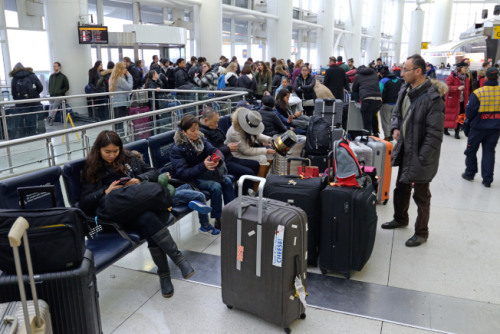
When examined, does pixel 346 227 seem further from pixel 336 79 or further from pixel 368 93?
pixel 336 79

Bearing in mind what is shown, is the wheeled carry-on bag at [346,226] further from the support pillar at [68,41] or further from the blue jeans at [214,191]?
the support pillar at [68,41]

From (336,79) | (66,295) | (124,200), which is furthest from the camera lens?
(336,79)

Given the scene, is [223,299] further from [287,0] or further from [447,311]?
[287,0]

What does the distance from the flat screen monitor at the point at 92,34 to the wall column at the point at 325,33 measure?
1938cm

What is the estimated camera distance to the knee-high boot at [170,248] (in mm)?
3432

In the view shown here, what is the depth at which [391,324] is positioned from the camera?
304cm

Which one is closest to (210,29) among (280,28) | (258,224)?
(280,28)

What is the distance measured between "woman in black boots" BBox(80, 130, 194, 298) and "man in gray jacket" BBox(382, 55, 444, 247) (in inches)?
92.0

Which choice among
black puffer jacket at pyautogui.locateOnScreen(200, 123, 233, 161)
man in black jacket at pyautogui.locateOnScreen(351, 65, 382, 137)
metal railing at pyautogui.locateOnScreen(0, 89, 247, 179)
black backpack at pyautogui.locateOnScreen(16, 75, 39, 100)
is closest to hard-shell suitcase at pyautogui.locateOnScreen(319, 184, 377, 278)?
black puffer jacket at pyautogui.locateOnScreen(200, 123, 233, 161)

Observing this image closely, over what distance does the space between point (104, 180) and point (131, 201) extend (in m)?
0.49

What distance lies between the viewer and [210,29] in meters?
16.2

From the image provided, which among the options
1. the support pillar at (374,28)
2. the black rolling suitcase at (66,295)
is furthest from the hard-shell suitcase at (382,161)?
the support pillar at (374,28)

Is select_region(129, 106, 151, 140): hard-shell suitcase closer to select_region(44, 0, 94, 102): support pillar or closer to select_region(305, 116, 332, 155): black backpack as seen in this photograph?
select_region(305, 116, 332, 155): black backpack

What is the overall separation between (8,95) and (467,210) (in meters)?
9.79
